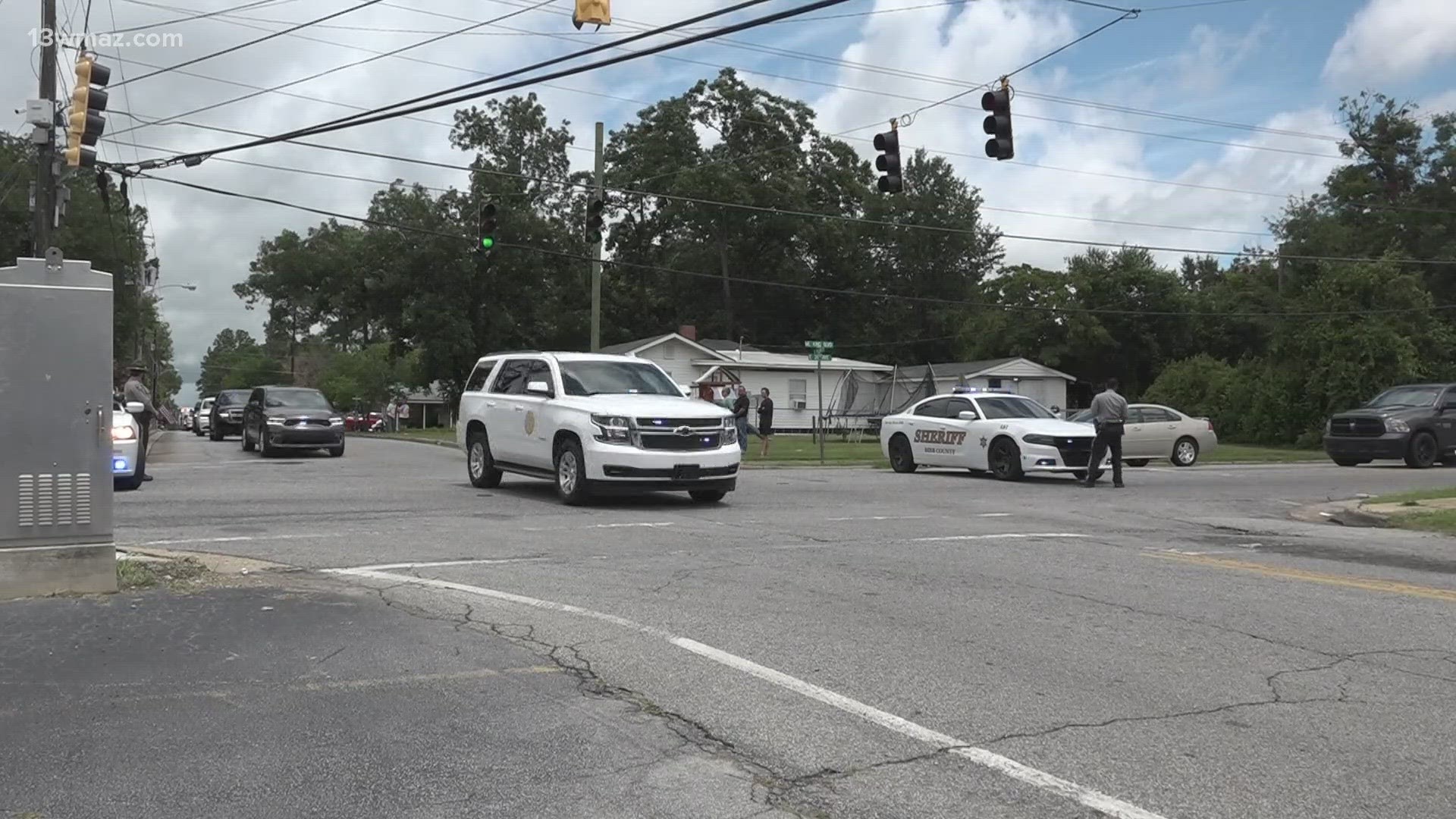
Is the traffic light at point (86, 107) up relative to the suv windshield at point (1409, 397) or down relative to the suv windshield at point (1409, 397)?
up

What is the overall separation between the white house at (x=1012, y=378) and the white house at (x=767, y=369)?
3.00 m

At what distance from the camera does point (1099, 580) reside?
8945 mm

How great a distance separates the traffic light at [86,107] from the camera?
17.6 metres

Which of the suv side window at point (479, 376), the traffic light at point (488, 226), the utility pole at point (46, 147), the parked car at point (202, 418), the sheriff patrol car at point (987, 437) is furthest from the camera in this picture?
the parked car at point (202, 418)

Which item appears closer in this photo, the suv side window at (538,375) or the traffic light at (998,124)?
the suv side window at (538,375)

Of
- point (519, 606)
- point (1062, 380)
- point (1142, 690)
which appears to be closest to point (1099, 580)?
point (1142, 690)

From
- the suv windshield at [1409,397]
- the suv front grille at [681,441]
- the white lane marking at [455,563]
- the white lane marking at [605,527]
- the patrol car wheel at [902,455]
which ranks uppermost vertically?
the suv windshield at [1409,397]

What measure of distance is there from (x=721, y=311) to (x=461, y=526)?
213ft

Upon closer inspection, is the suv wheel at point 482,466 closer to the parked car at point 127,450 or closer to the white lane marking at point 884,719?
the parked car at point 127,450

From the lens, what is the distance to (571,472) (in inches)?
564

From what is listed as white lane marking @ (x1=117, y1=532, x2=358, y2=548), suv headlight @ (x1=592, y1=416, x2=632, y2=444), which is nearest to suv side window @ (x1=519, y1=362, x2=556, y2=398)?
suv headlight @ (x1=592, y1=416, x2=632, y2=444)

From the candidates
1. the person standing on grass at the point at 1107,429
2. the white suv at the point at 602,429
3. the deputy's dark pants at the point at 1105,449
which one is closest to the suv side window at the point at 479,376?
the white suv at the point at 602,429

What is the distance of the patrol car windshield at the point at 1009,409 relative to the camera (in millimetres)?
20492

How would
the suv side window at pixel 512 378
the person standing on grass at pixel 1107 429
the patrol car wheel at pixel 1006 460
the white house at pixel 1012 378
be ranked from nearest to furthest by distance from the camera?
the suv side window at pixel 512 378, the person standing on grass at pixel 1107 429, the patrol car wheel at pixel 1006 460, the white house at pixel 1012 378
